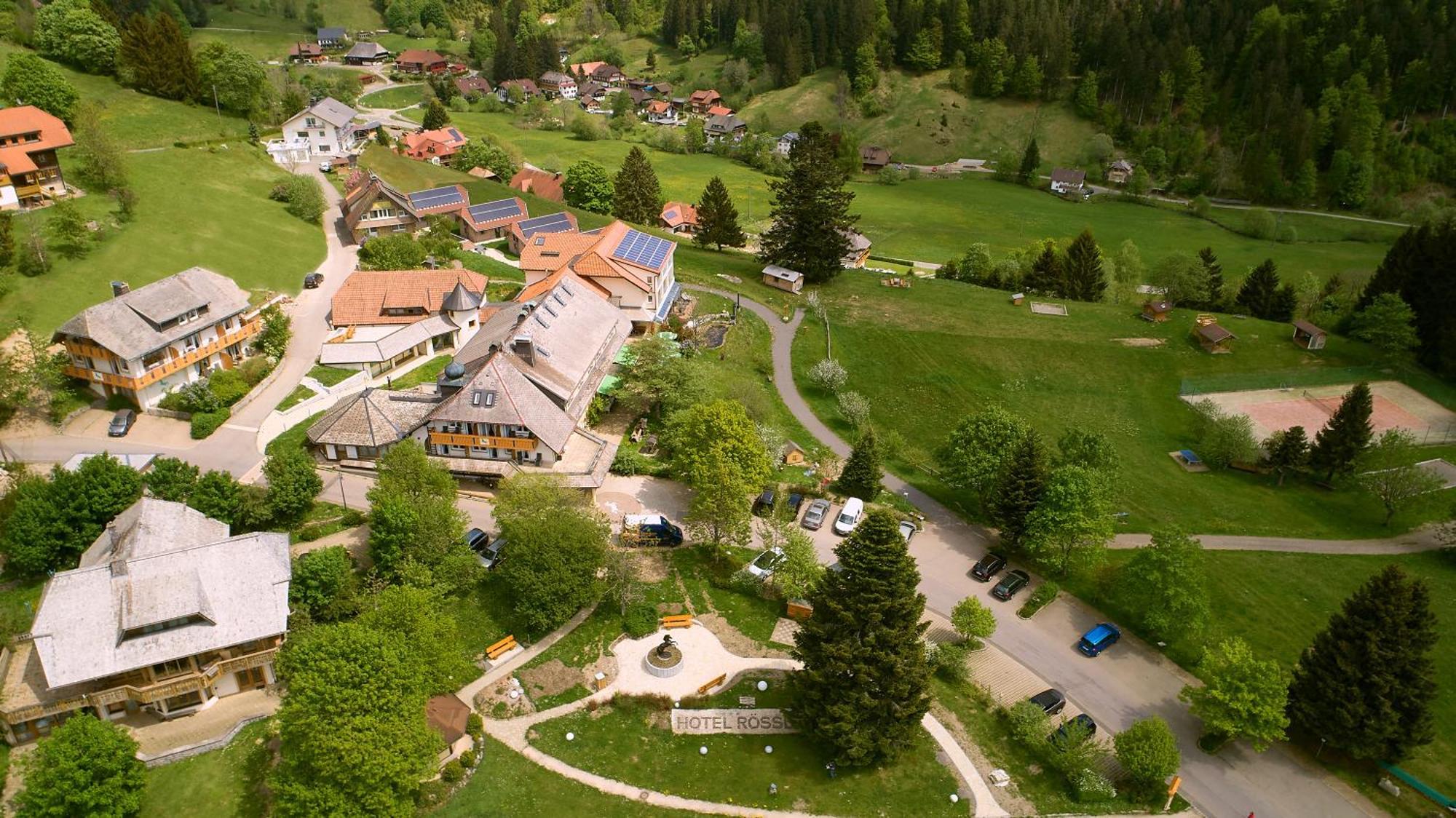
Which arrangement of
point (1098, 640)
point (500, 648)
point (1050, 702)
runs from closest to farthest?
1. point (1050, 702)
2. point (500, 648)
3. point (1098, 640)

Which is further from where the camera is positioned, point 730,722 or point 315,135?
point 315,135

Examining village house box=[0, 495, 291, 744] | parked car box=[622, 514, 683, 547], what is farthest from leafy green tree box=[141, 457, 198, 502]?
parked car box=[622, 514, 683, 547]

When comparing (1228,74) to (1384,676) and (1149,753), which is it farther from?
(1149,753)

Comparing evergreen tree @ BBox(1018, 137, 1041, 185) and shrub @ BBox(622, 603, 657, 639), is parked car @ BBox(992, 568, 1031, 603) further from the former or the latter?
evergreen tree @ BBox(1018, 137, 1041, 185)

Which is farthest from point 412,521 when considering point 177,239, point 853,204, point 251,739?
point 853,204

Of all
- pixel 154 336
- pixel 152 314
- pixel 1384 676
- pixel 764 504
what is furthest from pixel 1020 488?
pixel 152 314

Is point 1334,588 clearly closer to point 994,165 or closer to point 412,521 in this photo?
point 412,521
